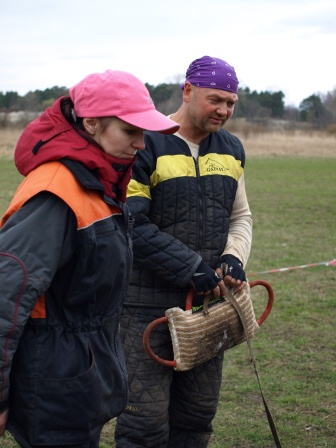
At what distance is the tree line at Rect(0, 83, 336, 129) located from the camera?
41.6m

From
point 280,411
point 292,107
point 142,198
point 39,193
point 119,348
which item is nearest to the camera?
point 39,193

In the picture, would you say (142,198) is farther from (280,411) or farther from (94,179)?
(280,411)

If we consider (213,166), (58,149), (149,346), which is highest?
(58,149)

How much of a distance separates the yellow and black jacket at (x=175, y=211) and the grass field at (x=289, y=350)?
4.10 feet

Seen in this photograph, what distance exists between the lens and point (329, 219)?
11766 millimetres

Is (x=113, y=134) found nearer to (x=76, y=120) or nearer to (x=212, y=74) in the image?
(x=76, y=120)

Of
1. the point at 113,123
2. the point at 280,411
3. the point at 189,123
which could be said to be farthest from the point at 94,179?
the point at 280,411

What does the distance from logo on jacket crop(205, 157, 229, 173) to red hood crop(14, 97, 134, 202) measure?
3.08 ft

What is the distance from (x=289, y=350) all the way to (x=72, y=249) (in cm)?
354

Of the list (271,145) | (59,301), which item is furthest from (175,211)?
(271,145)

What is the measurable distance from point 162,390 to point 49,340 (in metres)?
1.16

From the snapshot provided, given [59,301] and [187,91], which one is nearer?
[59,301]

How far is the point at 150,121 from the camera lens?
7.59 feet

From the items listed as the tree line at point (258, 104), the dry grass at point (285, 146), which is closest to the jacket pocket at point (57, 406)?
the dry grass at point (285, 146)
